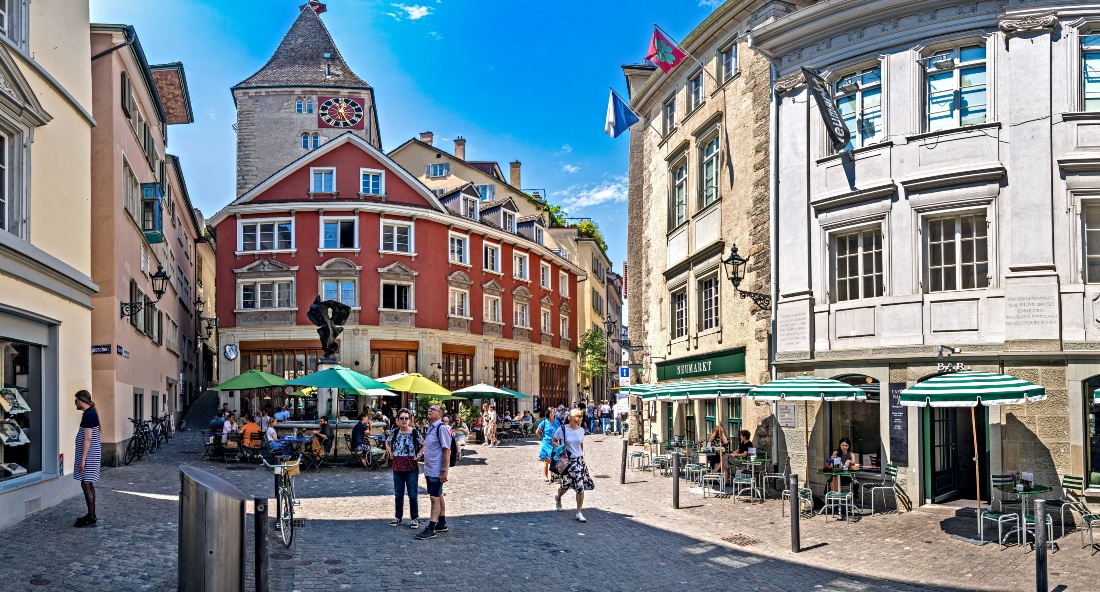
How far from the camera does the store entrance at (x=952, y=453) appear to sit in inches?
608

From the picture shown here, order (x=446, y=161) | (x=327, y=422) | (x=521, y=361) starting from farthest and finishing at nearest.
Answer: (x=446, y=161), (x=521, y=361), (x=327, y=422)

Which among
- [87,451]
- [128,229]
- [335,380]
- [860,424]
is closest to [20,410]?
[87,451]

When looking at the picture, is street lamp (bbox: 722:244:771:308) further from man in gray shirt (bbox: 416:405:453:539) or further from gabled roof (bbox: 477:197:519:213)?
gabled roof (bbox: 477:197:519:213)

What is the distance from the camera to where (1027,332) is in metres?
14.3

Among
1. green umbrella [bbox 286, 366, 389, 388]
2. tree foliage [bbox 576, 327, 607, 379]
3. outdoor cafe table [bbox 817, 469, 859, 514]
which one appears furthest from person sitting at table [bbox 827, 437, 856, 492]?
tree foliage [bbox 576, 327, 607, 379]

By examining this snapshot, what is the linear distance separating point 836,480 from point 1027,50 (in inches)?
303

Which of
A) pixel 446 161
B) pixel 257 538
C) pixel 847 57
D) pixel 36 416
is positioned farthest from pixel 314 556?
pixel 446 161

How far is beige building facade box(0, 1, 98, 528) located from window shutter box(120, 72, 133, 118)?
7.78 meters

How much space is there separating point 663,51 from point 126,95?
13414 millimetres

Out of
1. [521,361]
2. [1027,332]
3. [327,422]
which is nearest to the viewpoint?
[1027,332]

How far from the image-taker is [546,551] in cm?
1173

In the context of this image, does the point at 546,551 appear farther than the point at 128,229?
No

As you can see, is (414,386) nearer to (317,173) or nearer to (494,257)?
(317,173)

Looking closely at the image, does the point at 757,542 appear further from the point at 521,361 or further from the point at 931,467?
the point at 521,361
